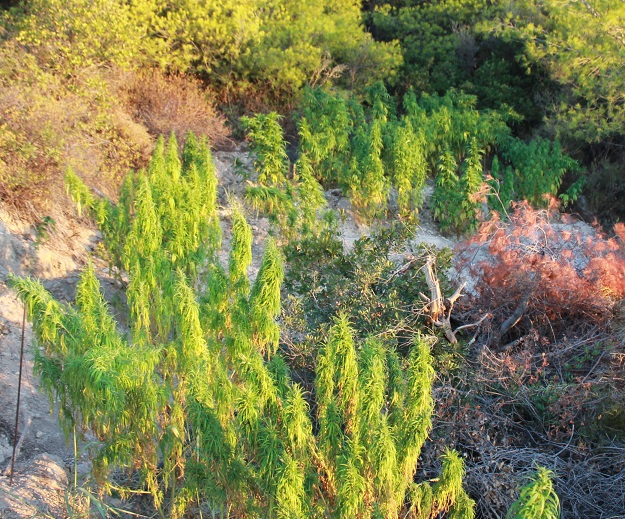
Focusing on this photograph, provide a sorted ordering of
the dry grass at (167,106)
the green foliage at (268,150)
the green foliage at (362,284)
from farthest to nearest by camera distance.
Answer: the dry grass at (167,106) → the green foliage at (268,150) → the green foliage at (362,284)

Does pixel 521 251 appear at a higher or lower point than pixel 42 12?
lower

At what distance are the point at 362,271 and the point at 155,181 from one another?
7.54 feet

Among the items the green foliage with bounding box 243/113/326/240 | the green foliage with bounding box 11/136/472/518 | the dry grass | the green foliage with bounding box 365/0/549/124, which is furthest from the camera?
the green foliage with bounding box 365/0/549/124

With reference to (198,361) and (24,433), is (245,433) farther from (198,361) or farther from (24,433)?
(24,433)

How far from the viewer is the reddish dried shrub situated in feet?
19.4

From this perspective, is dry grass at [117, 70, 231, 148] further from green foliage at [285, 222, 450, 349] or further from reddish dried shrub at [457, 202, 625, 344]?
reddish dried shrub at [457, 202, 625, 344]

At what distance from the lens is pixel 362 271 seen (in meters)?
6.10

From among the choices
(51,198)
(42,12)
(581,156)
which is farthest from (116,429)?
(581,156)

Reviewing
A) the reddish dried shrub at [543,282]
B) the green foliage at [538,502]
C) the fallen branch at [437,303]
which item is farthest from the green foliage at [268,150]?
the green foliage at [538,502]

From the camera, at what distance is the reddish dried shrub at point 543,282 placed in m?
5.91

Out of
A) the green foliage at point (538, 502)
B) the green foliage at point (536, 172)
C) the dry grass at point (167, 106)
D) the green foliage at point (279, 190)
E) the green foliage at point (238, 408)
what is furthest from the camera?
the green foliage at point (536, 172)

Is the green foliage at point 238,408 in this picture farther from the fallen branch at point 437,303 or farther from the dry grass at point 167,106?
the dry grass at point 167,106

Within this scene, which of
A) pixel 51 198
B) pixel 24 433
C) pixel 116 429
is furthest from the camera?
pixel 51 198

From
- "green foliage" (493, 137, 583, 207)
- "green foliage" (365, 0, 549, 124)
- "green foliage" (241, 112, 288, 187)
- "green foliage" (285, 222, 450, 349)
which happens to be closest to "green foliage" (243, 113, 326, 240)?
"green foliage" (241, 112, 288, 187)
